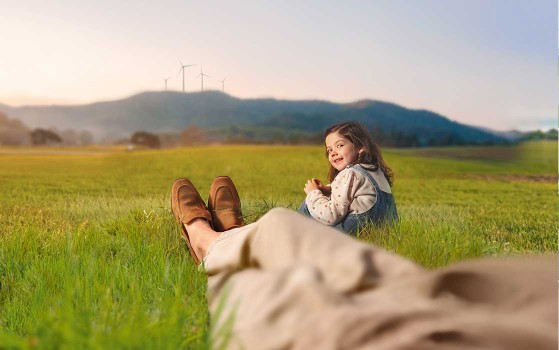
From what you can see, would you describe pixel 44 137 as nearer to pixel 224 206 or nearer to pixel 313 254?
pixel 224 206

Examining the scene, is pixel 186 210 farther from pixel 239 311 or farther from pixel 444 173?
pixel 444 173

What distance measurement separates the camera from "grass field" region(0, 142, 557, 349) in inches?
62.5

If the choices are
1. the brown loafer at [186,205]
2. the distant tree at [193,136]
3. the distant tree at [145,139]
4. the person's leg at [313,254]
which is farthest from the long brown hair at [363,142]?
the distant tree at [145,139]

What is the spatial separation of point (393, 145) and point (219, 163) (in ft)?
12.3

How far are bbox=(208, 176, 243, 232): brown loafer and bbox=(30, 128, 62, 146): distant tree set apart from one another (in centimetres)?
594

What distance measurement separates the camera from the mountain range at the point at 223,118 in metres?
9.31

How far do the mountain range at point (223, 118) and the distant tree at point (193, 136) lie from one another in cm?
10

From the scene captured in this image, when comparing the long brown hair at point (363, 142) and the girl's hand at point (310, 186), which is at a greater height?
the long brown hair at point (363, 142)

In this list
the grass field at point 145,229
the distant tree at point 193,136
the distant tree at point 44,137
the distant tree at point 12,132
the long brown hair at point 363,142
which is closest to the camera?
the grass field at point 145,229

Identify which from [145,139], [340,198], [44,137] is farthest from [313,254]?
[145,139]

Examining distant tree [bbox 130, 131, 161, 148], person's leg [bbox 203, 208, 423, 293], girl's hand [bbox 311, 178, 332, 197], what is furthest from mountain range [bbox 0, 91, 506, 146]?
person's leg [bbox 203, 208, 423, 293]

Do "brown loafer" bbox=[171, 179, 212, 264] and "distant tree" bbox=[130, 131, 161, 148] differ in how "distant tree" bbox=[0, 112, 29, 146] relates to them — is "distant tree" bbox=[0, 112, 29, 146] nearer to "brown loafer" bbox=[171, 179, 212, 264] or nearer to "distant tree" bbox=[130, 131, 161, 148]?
"distant tree" bbox=[130, 131, 161, 148]

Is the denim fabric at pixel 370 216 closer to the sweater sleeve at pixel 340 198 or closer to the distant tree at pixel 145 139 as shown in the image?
the sweater sleeve at pixel 340 198

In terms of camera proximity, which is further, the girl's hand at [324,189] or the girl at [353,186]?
the girl's hand at [324,189]
